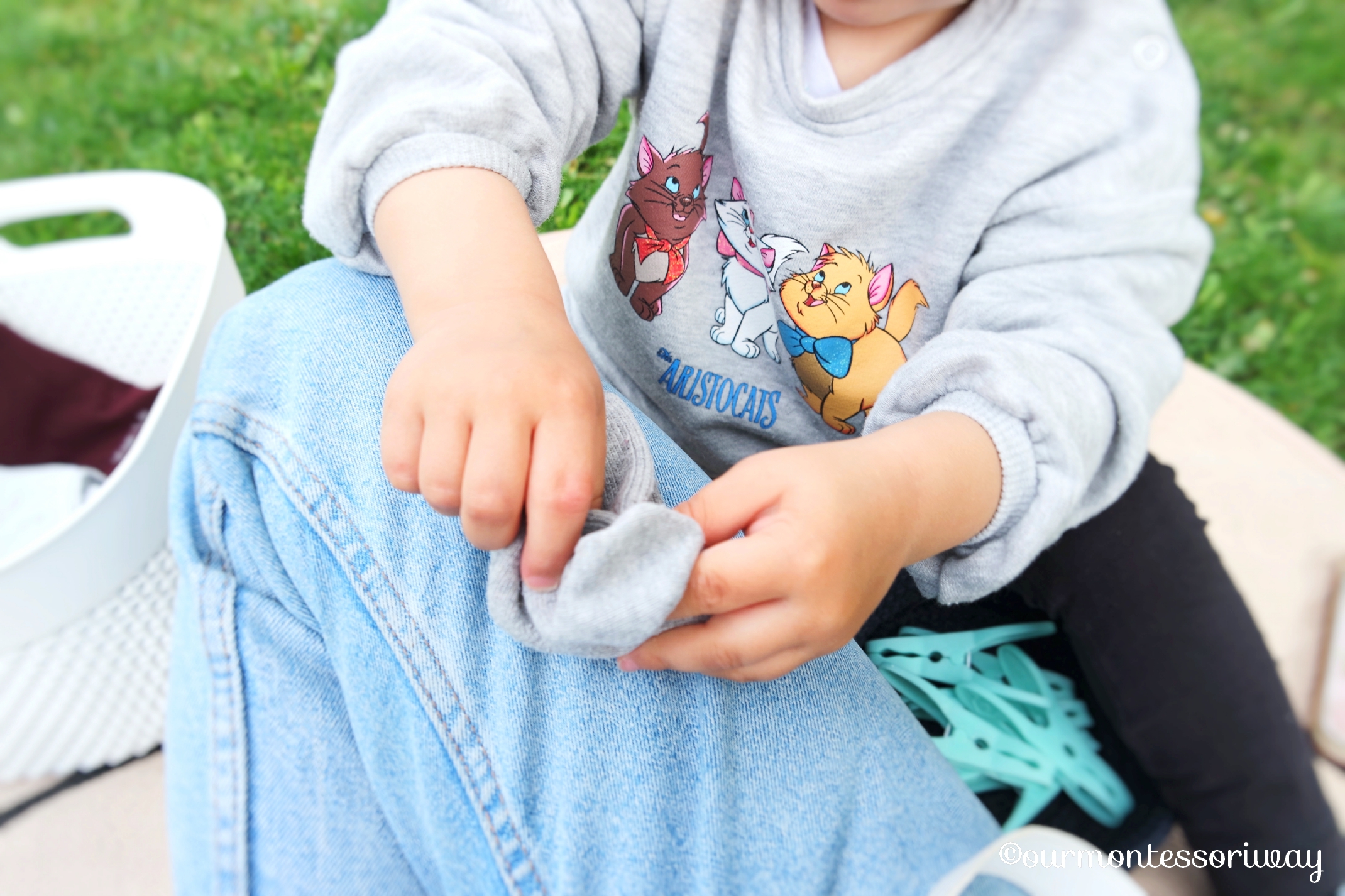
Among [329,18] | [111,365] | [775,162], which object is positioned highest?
[775,162]

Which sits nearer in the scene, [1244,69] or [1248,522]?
[1248,522]

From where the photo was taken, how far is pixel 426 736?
1.56ft

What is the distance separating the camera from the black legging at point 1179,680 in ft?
2.38

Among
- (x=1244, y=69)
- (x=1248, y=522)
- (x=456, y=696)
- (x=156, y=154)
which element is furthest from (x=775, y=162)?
(x=1244, y=69)

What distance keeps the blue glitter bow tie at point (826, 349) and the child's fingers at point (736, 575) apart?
290 millimetres

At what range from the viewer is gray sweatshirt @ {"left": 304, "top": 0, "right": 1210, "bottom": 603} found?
1.82 feet

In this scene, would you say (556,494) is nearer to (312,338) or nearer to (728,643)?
(728,643)

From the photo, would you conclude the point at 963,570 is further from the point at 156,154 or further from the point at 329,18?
the point at 329,18

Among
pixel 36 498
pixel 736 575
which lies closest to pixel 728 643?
pixel 736 575

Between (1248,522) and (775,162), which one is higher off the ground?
(775,162)

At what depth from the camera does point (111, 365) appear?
998 mm

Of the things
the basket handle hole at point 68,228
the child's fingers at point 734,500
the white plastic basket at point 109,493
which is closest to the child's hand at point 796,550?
the child's fingers at point 734,500

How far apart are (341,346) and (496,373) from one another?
18cm

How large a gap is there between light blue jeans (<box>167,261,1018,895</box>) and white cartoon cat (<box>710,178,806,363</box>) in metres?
0.29
